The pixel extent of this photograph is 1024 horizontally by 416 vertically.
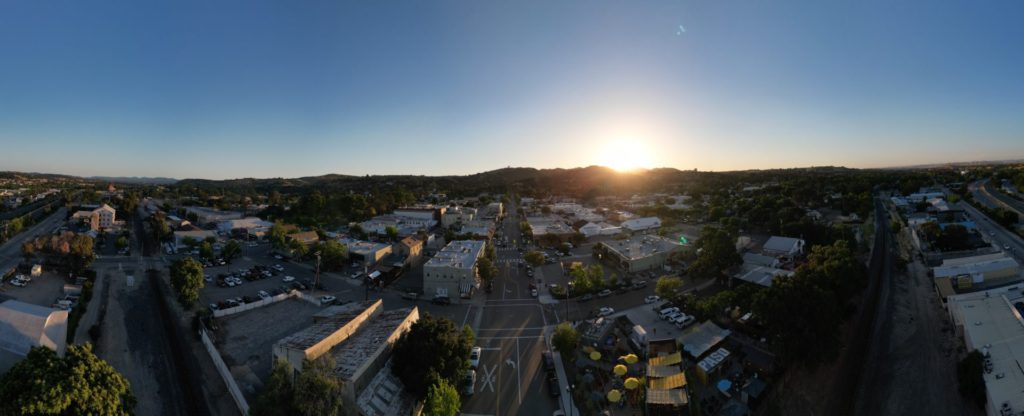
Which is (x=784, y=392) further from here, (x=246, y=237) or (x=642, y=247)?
(x=246, y=237)

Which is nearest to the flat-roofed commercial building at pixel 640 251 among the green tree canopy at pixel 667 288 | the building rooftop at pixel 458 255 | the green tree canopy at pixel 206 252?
the green tree canopy at pixel 667 288

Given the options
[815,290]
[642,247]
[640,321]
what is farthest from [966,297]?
[642,247]

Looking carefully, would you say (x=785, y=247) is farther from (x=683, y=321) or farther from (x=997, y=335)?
(x=683, y=321)

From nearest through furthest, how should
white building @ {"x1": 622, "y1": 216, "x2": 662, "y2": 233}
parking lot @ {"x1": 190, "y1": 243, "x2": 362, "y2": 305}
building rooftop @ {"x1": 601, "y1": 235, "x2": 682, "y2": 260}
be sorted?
parking lot @ {"x1": 190, "y1": 243, "x2": 362, "y2": 305} → building rooftop @ {"x1": 601, "y1": 235, "x2": 682, "y2": 260} → white building @ {"x1": 622, "y1": 216, "x2": 662, "y2": 233}

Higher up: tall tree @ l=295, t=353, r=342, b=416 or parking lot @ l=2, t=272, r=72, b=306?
tall tree @ l=295, t=353, r=342, b=416

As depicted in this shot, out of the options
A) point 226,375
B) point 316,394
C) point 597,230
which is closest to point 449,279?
point 226,375

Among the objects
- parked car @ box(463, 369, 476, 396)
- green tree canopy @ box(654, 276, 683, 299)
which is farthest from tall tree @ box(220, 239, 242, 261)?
green tree canopy @ box(654, 276, 683, 299)

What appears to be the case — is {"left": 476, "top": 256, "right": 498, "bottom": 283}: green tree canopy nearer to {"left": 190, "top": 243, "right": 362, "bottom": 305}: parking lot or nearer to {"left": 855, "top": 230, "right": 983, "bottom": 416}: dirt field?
{"left": 190, "top": 243, "right": 362, "bottom": 305}: parking lot
